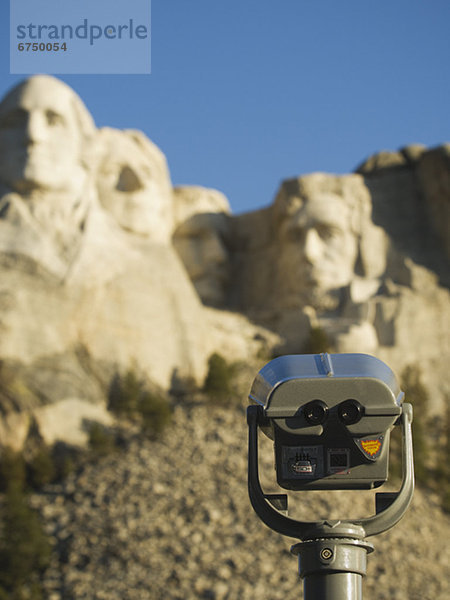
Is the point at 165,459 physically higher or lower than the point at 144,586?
higher

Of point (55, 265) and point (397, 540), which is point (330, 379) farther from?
point (55, 265)

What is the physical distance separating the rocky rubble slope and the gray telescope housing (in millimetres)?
11483

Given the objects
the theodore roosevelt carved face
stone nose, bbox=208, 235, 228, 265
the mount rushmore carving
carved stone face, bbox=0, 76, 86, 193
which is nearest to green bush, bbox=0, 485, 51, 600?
the mount rushmore carving

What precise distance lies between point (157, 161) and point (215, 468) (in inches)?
321

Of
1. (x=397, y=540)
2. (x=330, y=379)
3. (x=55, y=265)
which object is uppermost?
(x=55, y=265)

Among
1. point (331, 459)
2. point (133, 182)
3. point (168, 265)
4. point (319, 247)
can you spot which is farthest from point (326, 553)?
point (319, 247)

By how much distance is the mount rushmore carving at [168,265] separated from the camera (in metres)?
17.2

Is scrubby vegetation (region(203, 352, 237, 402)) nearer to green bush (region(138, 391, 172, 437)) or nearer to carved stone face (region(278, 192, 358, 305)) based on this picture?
green bush (region(138, 391, 172, 437))

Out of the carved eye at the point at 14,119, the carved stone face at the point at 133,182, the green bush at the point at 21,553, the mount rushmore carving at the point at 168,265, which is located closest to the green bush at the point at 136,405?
the mount rushmore carving at the point at 168,265

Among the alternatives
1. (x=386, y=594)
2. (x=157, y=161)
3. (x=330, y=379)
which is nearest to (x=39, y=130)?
(x=157, y=161)

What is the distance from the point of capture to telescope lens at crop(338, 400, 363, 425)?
2.28m

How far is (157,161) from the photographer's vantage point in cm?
2227

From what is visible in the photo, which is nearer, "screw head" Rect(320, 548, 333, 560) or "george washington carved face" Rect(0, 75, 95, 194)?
"screw head" Rect(320, 548, 333, 560)

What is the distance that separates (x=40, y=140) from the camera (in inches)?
721
